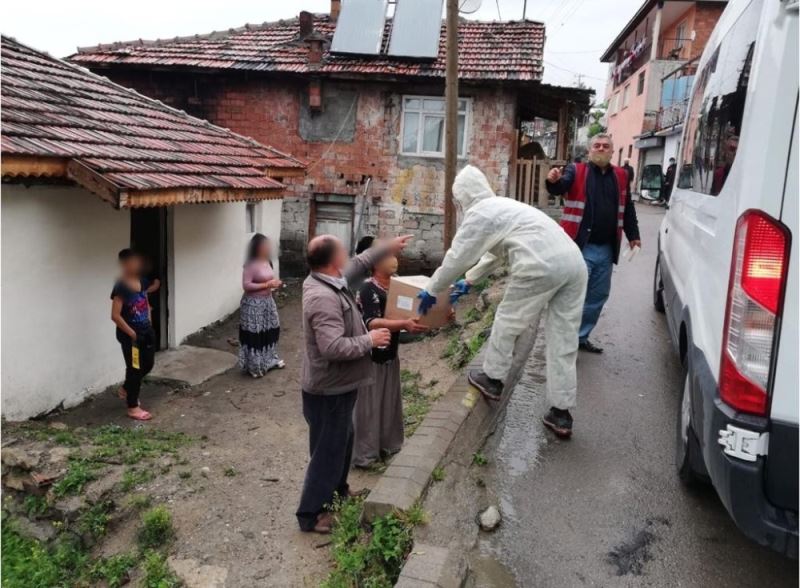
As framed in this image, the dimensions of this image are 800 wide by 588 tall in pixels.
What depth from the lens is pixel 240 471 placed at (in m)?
4.59

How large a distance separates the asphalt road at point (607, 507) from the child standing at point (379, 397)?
0.78 metres

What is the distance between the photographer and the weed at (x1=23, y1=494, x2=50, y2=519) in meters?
3.98

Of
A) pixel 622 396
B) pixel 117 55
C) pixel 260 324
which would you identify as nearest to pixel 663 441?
pixel 622 396

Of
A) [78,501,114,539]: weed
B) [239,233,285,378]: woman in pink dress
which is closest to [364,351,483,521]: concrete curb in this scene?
[78,501,114,539]: weed

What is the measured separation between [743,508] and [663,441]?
187 cm

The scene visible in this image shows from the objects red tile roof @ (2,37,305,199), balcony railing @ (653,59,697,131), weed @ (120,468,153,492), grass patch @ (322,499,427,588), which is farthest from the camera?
balcony railing @ (653,59,697,131)

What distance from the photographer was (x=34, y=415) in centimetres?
559

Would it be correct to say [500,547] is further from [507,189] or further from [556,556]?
[507,189]

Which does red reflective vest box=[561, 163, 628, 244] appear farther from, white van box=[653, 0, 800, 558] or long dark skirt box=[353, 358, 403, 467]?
white van box=[653, 0, 800, 558]

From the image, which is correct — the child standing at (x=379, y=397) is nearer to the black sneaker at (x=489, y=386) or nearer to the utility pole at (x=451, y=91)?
the black sneaker at (x=489, y=386)

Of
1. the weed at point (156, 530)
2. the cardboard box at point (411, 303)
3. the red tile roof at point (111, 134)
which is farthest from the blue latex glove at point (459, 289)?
the red tile roof at point (111, 134)

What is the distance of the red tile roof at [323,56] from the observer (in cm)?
1269

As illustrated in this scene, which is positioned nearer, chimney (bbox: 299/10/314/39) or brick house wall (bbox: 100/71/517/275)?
brick house wall (bbox: 100/71/517/275)

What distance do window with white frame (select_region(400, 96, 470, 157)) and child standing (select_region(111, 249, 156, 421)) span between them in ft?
27.7
